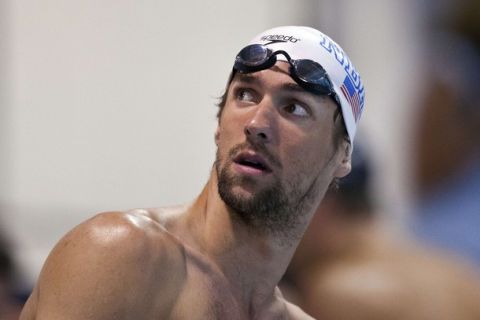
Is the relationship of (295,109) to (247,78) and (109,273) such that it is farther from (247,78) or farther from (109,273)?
(109,273)

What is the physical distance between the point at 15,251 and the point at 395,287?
1832 mm

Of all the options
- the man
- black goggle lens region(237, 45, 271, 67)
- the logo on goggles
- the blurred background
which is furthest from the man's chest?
the blurred background

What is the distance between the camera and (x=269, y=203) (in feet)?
10.1

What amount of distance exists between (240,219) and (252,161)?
7.6 inches

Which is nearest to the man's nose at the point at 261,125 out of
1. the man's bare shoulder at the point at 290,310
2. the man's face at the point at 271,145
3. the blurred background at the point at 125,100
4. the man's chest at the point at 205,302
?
the man's face at the point at 271,145

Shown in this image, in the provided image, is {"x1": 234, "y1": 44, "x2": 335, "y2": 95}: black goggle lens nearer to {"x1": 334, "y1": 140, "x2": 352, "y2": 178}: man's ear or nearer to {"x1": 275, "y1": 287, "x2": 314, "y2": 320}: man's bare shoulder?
{"x1": 334, "y1": 140, "x2": 352, "y2": 178}: man's ear

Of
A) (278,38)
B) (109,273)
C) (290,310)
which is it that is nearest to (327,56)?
(278,38)

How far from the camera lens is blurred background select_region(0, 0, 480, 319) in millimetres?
5406

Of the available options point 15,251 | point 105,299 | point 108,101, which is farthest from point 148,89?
point 105,299

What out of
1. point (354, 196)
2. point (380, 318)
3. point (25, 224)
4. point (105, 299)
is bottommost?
point (25, 224)

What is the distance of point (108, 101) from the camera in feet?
18.6

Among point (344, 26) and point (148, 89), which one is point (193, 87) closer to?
point (148, 89)

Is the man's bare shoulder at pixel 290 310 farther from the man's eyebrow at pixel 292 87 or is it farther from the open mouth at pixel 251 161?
the man's eyebrow at pixel 292 87

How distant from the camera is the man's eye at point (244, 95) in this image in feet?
10.3
